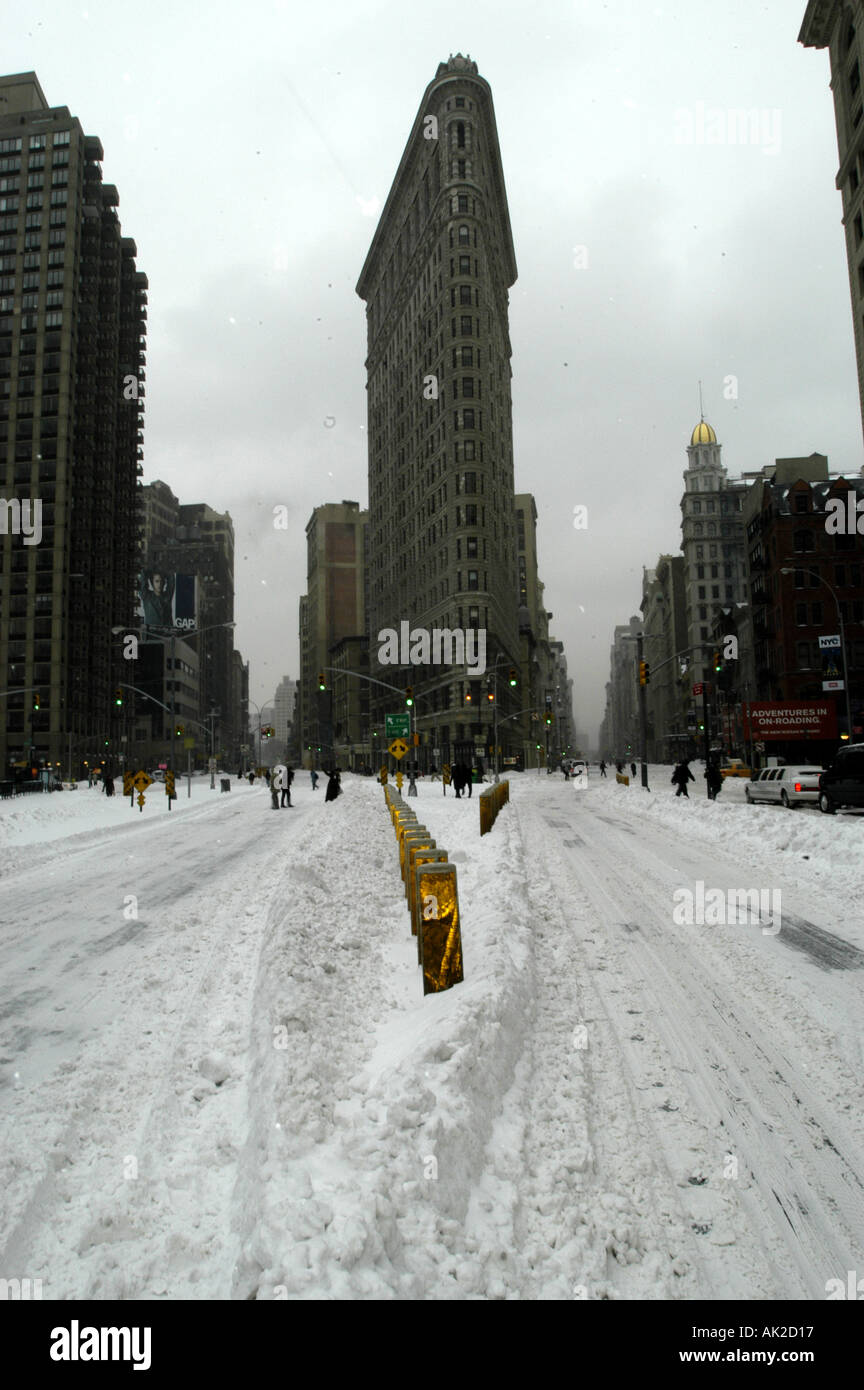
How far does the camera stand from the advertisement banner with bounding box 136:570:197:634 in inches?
5379

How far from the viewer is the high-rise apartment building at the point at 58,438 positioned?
94.6m

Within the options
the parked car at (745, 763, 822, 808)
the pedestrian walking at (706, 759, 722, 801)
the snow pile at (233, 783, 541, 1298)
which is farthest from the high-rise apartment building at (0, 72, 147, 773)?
the snow pile at (233, 783, 541, 1298)

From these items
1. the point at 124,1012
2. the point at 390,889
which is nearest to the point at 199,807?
the point at 390,889

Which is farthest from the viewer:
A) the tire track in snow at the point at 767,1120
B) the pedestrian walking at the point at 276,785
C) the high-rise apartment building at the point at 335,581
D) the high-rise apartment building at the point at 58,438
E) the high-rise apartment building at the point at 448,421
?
the high-rise apartment building at the point at 335,581

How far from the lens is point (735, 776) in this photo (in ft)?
189

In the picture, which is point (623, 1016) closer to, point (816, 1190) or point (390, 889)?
point (816, 1190)

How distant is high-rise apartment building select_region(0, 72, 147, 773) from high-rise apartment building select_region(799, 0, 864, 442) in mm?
83918

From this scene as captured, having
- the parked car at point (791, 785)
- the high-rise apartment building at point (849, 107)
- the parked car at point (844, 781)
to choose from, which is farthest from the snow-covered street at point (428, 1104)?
the high-rise apartment building at point (849, 107)

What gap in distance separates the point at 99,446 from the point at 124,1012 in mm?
128995

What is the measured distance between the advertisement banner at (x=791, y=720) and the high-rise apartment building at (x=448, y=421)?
35.1 metres

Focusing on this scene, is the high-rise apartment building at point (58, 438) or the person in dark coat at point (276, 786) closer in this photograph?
the person in dark coat at point (276, 786)

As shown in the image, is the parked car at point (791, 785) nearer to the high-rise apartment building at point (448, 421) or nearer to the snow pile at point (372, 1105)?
the snow pile at point (372, 1105)

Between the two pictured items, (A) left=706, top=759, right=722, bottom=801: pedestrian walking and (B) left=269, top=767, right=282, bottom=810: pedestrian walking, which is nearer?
(B) left=269, top=767, right=282, bottom=810: pedestrian walking

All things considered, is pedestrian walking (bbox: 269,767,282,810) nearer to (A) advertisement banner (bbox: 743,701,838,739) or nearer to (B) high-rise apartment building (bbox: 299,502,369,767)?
(A) advertisement banner (bbox: 743,701,838,739)
